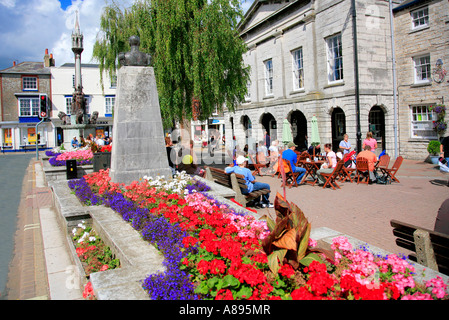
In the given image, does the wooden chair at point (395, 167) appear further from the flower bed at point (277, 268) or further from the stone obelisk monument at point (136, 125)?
the flower bed at point (277, 268)

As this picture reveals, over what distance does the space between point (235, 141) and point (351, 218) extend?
830 inches

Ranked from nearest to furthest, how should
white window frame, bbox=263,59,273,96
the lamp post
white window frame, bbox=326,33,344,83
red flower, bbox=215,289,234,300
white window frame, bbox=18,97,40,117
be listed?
red flower, bbox=215,289,234,300, the lamp post, white window frame, bbox=326,33,344,83, white window frame, bbox=263,59,273,96, white window frame, bbox=18,97,40,117

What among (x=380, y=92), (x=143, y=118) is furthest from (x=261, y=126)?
(x=143, y=118)

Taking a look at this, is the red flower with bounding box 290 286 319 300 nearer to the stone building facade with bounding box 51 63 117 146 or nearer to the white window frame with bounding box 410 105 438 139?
the white window frame with bounding box 410 105 438 139

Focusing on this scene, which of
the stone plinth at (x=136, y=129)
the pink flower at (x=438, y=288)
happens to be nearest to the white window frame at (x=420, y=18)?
the stone plinth at (x=136, y=129)

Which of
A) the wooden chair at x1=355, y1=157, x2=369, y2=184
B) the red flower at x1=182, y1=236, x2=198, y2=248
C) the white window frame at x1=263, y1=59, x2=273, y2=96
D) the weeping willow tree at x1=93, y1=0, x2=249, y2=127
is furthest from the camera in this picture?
the white window frame at x1=263, y1=59, x2=273, y2=96

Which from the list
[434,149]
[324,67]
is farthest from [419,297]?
[324,67]

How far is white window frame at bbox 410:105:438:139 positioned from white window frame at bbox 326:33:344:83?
14.6 ft

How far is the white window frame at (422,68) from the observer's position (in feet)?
58.9

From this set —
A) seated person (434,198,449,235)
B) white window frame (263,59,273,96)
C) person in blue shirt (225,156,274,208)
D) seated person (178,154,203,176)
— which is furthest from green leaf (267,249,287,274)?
white window frame (263,59,273,96)

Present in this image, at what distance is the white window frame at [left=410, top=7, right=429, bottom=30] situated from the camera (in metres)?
17.8
